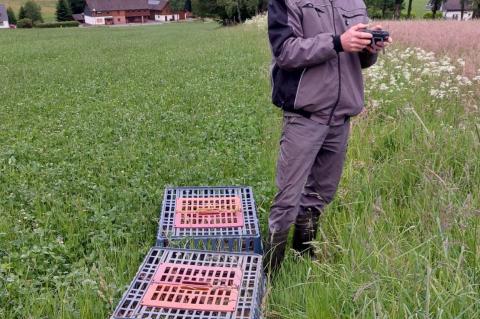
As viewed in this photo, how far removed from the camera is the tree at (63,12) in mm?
90188

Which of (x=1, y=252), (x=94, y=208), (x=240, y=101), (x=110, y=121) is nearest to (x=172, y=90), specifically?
(x=240, y=101)

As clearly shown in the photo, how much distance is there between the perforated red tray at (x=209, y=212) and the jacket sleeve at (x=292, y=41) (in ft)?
3.92

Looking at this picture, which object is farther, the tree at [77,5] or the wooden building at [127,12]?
the tree at [77,5]

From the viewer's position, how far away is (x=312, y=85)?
115 inches

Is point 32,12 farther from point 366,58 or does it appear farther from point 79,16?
point 366,58

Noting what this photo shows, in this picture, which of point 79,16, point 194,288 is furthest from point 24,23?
point 194,288

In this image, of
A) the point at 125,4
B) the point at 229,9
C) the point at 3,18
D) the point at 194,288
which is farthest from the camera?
the point at 125,4

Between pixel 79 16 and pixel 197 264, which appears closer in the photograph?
pixel 197 264

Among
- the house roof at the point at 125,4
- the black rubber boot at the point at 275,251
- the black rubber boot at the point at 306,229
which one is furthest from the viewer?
the house roof at the point at 125,4

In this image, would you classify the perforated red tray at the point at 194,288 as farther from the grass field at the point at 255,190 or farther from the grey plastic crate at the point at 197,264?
the grass field at the point at 255,190

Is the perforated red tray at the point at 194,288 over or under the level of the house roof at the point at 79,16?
over

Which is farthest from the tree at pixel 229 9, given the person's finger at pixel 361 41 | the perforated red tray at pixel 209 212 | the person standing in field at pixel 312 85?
the person's finger at pixel 361 41

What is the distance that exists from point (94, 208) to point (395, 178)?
250 cm

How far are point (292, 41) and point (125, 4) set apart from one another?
351ft
